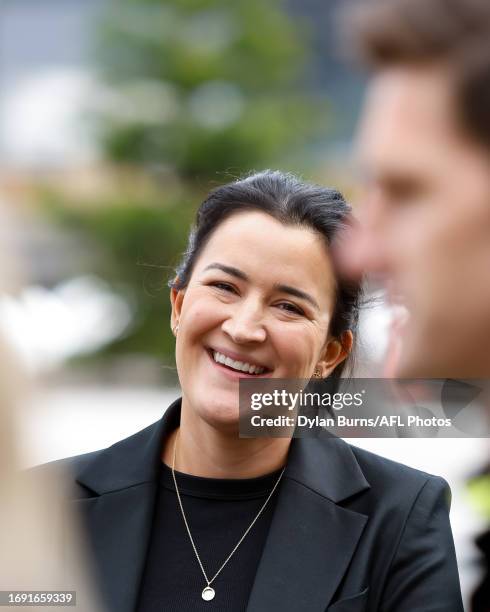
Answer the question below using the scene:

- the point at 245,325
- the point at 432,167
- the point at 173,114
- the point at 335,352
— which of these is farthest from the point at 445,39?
the point at 173,114

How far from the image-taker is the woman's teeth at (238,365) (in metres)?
2.12

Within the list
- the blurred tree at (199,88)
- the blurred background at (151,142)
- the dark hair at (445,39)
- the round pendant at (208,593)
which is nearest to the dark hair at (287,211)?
the round pendant at (208,593)

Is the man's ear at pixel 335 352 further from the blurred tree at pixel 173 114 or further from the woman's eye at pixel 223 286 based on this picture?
the blurred tree at pixel 173 114

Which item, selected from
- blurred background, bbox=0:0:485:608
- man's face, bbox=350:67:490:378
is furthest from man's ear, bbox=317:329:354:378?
blurred background, bbox=0:0:485:608

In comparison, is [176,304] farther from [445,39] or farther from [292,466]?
[445,39]

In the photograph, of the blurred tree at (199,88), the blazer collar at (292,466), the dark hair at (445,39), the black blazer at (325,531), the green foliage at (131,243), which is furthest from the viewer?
the blurred tree at (199,88)

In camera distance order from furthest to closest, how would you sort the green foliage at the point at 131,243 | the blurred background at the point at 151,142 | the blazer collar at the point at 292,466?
the blurred background at the point at 151,142 < the green foliage at the point at 131,243 < the blazer collar at the point at 292,466

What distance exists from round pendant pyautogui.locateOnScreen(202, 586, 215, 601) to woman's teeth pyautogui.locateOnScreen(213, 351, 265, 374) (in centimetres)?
44

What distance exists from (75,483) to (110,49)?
42.9 feet

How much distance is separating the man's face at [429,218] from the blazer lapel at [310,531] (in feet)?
3.74

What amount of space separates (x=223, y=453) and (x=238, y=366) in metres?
0.23

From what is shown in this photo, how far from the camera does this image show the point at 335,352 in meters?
2.35

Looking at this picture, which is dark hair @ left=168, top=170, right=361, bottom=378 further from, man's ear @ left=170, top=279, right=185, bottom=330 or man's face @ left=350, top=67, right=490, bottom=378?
man's face @ left=350, top=67, right=490, bottom=378

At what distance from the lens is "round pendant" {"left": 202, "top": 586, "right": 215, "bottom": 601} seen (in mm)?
2070
